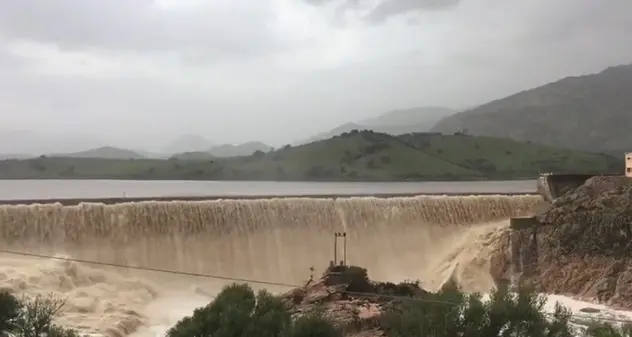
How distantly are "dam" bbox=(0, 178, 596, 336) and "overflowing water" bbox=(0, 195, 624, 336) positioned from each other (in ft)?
0.15

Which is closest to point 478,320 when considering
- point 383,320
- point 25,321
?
point 383,320

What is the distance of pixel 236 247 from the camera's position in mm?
28859

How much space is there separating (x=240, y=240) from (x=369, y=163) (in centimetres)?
4829

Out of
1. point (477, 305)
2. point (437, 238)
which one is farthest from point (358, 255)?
point (477, 305)

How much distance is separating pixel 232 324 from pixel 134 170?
78.7m

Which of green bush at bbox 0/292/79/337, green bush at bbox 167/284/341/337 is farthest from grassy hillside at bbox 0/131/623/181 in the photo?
green bush at bbox 0/292/79/337

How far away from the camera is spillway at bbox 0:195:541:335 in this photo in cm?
2328

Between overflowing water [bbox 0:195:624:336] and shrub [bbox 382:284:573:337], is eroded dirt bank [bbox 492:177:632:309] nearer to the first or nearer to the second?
overflowing water [bbox 0:195:624:336]

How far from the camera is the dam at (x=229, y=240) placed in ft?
75.7

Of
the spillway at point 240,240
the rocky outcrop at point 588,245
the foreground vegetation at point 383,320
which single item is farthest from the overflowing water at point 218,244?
the foreground vegetation at point 383,320

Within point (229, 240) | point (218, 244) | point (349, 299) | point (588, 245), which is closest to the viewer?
point (349, 299)

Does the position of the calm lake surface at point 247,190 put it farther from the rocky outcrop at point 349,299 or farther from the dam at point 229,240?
the rocky outcrop at point 349,299

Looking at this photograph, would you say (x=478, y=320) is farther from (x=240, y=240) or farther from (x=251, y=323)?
(x=240, y=240)

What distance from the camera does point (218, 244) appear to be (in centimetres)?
2858
